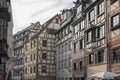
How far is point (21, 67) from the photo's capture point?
227ft

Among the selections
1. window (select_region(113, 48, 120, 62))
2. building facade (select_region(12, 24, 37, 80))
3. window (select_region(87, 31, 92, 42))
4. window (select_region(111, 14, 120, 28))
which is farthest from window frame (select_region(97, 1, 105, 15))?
building facade (select_region(12, 24, 37, 80))

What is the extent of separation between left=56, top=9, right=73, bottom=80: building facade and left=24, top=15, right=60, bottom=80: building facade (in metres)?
4.84

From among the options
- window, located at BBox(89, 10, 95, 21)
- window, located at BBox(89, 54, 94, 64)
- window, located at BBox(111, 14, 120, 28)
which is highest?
window, located at BBox(89, 10, 95, 21)

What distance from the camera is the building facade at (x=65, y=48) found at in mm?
43875

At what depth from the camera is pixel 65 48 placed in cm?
4631

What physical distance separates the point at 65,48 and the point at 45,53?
10.7 meters

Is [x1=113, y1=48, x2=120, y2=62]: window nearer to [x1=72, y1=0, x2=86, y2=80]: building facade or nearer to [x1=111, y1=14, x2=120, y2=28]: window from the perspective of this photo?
[x1=111, y1=14, x2=120, y2=28]: window

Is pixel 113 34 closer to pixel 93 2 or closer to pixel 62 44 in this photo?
pixel 93 2

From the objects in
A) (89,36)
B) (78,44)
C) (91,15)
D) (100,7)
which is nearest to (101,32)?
(100,7)

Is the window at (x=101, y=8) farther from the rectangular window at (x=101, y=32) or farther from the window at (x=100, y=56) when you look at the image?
the window at (x=100, y=56)

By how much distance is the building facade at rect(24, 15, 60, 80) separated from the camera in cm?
5572

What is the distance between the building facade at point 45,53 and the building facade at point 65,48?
484 cm

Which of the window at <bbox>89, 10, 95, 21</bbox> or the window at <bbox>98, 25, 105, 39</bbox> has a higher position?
the window at <bbox>89, 10, 95, 21</bbox>

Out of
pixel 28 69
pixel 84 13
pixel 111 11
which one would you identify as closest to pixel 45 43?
pixel 28 69
